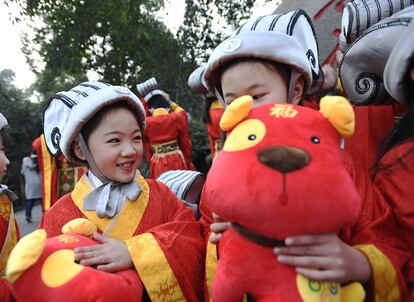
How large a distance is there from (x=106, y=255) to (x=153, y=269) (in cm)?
20

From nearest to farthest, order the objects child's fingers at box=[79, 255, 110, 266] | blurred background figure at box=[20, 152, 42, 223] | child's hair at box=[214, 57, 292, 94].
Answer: child's fingers at box=[79, 255, 110, 266] < child's hair at box=[214, 57, 292, 94] < blurred background figure at box=[20, 152, 42, 223]

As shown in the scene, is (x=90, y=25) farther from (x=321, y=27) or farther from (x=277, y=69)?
(x=277, y=69)

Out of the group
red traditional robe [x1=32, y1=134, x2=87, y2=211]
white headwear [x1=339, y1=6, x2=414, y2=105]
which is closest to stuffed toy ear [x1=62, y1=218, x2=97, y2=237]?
white headwear [x1=339, y1=6, x2=414, y2=105]

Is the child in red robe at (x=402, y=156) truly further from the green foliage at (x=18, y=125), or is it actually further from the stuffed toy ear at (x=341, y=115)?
the green foliage at (x=18, y=125)

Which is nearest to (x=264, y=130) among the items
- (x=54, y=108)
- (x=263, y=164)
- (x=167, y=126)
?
(x=263, y=164)

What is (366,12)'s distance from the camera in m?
1.85

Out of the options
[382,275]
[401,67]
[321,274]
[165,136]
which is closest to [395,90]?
[401,67]

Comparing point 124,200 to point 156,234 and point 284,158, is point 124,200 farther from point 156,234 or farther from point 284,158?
point 284,158

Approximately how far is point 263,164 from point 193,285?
0.90 meters

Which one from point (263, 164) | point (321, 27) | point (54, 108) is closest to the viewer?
point (263, 164)

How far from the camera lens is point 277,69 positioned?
1.50 metres

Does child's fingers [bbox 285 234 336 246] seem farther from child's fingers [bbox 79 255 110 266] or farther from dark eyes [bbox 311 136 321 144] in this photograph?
child's fingers [bbox 79 255 110 266]

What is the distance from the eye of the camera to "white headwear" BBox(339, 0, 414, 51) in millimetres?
1804

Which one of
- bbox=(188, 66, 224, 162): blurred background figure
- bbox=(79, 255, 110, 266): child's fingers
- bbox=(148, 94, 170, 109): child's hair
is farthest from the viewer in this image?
bbox=(148, 94, 170, 109): child's hair
